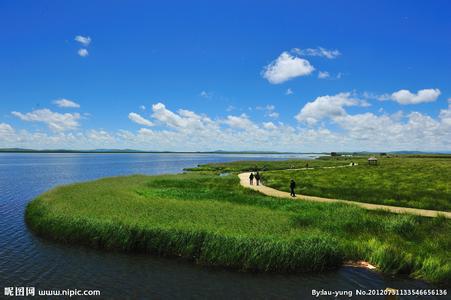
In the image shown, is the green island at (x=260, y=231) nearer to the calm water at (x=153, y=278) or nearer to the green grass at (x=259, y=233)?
the green grass at (x=259, y=233)

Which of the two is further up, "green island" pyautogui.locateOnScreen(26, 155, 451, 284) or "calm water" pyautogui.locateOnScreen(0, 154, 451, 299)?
"green island" pyautogui.locateOnScreen(26, 155, 451, 284)

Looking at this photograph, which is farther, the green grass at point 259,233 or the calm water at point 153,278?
the green grass at point 259,233

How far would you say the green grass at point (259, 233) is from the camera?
18.1 m

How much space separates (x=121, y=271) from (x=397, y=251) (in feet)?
52.8

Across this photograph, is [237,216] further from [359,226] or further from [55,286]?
[55,286]

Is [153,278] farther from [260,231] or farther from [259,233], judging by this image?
[260,231]

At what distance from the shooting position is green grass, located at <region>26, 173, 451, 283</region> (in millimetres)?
18078

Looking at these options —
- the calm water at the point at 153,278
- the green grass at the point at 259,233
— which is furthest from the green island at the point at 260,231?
the calm water at the point at 153,278

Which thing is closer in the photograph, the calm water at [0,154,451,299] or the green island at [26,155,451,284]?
the calm water at [0,154,451,299]

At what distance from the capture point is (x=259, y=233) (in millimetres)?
21047

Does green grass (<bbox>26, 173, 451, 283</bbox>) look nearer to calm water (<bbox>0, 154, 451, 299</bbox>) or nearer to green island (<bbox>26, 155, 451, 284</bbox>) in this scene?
green island (<bbox>26, 155, 451, 284</bbox>)

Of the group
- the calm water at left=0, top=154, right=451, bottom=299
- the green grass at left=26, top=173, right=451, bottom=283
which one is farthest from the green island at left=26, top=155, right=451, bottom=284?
the calm water at left=0, top=154, right=451, bottom=299

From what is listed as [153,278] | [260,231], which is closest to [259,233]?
[260,231]

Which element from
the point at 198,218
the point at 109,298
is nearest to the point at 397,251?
the point at 198,218
